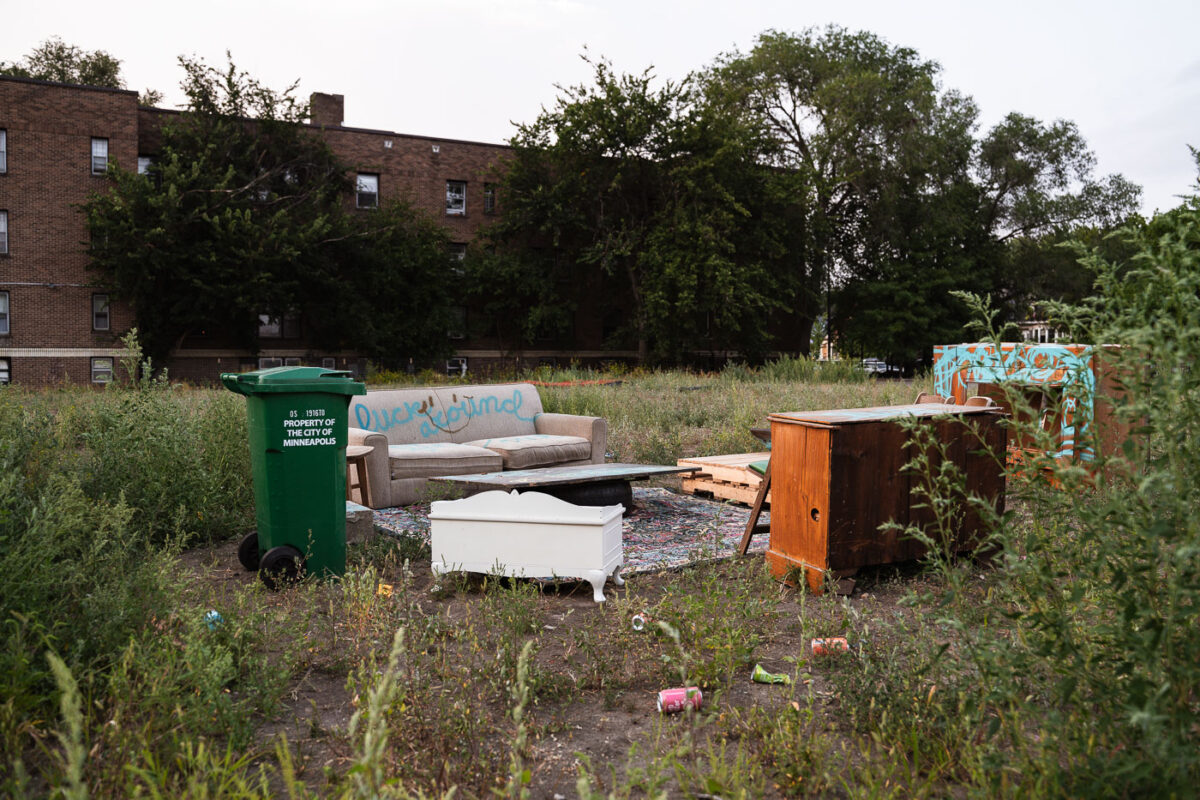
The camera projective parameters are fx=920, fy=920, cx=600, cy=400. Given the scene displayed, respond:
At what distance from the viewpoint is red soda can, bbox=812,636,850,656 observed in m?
3.96

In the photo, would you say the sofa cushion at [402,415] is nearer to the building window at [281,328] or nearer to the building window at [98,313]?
the building window at [98,313]

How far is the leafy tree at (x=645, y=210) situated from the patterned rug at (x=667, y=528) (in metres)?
24.1

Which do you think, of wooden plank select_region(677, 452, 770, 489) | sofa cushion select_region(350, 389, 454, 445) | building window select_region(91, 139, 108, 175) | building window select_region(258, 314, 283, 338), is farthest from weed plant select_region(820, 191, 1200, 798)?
building window select_region(258, 314, 283, 338)

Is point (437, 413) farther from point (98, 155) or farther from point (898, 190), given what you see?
point (898, 190)

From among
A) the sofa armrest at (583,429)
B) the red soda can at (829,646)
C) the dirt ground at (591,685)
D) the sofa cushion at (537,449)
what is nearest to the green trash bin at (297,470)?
the dirt ground at (591,685)

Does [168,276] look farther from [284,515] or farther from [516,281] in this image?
[284,515]

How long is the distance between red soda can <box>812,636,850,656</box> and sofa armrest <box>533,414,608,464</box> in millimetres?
5465

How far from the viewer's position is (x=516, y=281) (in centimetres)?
3453

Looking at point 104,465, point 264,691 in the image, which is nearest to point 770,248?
point 104,465

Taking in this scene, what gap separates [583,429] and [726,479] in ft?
6.20

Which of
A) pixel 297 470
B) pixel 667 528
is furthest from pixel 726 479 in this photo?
pixel 297 470

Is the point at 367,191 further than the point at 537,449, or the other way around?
the point at 367,191

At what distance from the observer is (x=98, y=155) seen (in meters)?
29.2

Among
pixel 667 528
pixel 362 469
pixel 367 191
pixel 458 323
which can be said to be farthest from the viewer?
pixel 458 323
